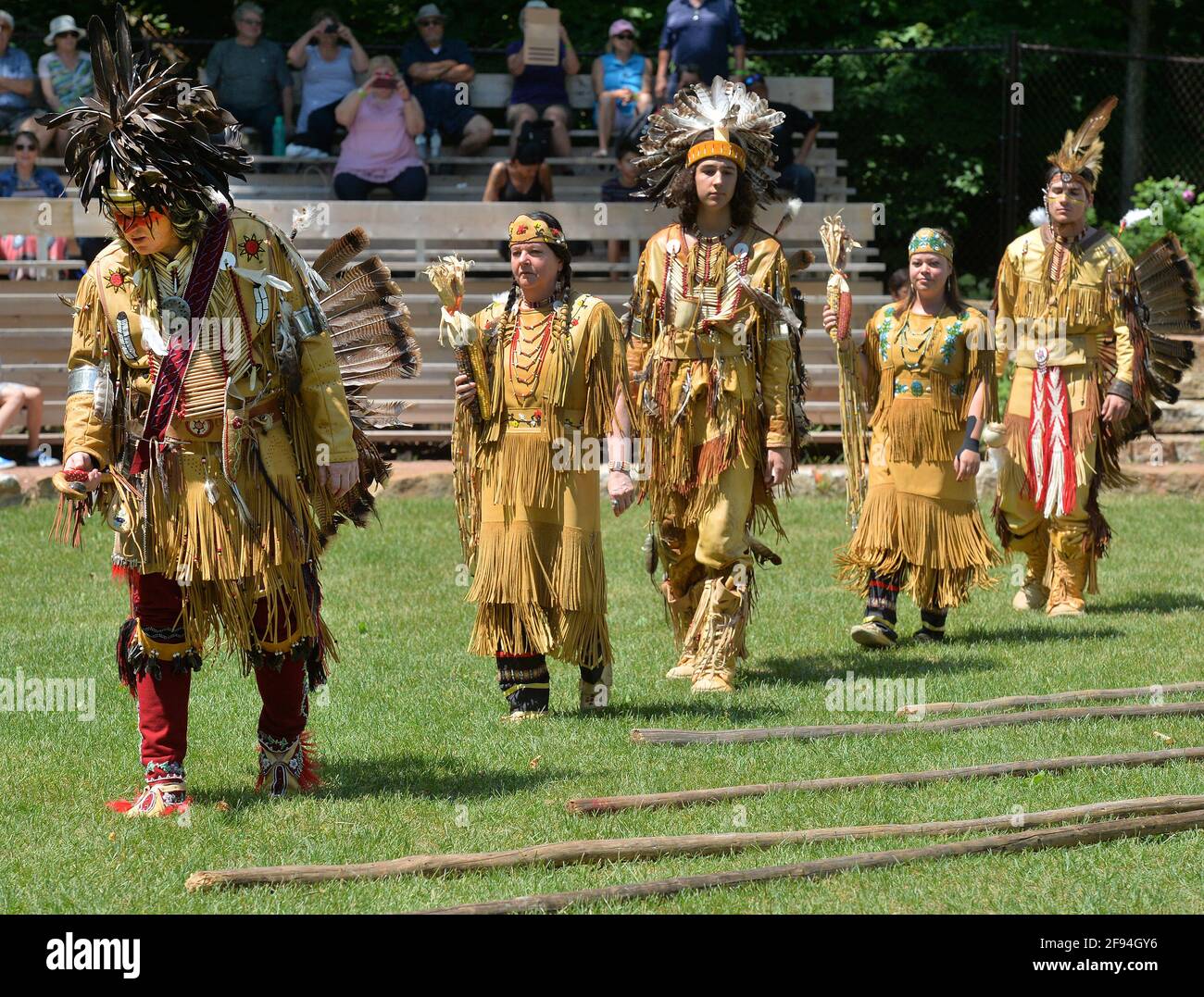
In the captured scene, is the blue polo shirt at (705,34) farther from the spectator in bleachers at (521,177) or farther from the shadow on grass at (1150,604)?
the shadow on grass at (1150,604)

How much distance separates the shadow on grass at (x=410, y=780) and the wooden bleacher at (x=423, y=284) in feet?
23.2

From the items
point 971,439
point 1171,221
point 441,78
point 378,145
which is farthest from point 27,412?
point 1171,221

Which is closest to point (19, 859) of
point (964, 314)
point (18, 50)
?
point (964, 314)

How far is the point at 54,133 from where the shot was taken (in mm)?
15875

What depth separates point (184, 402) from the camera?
5.70 m

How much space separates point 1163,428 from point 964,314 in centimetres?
610

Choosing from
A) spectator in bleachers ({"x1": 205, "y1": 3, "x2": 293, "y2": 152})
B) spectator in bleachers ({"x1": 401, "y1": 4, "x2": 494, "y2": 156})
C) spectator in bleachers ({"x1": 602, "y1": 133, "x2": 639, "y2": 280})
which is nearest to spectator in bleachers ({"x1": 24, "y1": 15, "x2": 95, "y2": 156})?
spectator in bleachers ({"x1": 205, "y1": 3, "x2": 293, "y2": 152})

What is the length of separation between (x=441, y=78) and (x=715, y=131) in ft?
29.4

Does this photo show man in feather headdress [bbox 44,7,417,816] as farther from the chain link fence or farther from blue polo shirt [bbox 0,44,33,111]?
the chain link fence

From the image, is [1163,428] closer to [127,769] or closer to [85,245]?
[85,245]

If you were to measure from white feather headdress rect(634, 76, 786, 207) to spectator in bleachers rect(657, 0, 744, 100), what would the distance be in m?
7.28

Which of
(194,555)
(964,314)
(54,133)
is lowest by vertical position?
(194,555)

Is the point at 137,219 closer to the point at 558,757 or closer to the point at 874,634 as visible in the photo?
the point at 558,757
